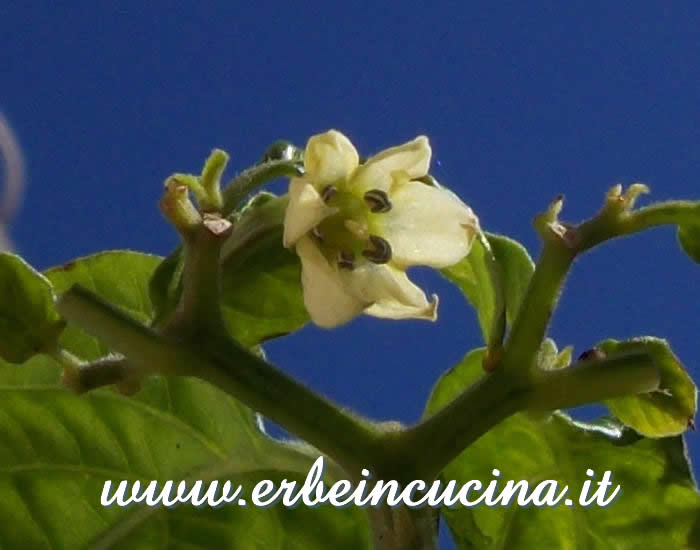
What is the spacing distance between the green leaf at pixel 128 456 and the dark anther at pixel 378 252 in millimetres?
118

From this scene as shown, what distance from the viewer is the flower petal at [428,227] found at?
41 centimetres

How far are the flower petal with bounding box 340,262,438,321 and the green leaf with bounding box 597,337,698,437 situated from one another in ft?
0.20

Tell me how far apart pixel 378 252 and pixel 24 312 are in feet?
0.38

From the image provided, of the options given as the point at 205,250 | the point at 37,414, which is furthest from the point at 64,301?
the point at 37,414

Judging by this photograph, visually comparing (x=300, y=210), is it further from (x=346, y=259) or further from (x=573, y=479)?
(x=573, y=479)

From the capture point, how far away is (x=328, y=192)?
41cm

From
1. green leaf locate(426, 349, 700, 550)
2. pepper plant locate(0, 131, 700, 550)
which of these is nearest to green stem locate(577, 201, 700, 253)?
pepper plant locate(0, 131, 700, 550)

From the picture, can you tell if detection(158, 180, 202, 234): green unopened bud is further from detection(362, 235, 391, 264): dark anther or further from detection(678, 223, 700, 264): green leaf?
detection(678, 223, 700, 264): green leaf

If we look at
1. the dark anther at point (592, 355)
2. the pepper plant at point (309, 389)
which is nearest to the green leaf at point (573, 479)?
the pepper plant at point (309, 389)

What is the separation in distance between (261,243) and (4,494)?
0.16 m

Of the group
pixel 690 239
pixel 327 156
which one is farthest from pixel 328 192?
pixel 690 239

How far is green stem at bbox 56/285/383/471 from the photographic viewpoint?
1.19ft

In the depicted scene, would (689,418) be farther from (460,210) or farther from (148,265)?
(148,265)

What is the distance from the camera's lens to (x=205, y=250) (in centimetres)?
36
